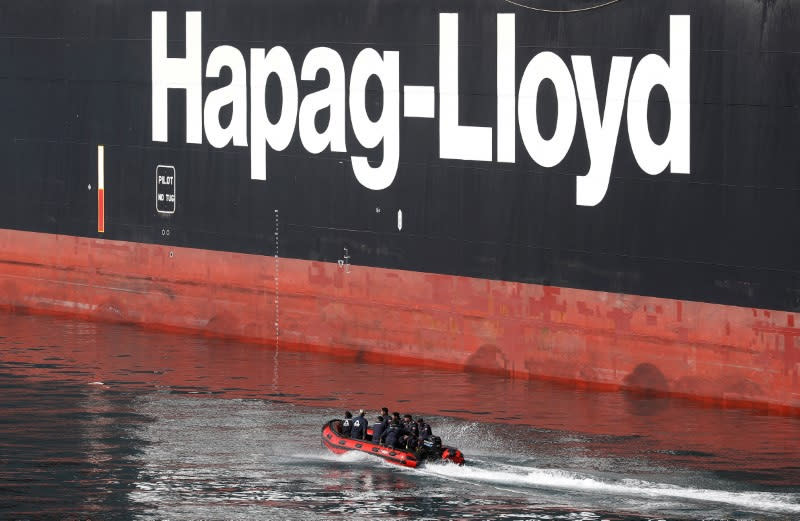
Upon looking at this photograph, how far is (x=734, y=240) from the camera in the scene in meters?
50.2

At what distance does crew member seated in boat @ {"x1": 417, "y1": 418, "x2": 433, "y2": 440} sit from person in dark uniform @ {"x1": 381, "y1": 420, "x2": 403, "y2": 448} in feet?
1.57

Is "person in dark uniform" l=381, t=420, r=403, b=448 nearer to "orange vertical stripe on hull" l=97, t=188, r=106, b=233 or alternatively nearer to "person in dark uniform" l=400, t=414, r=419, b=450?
"person in dark uniform" l=400, t=414, r=419, b=450

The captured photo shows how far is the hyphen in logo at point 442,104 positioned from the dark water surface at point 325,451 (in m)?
6.63

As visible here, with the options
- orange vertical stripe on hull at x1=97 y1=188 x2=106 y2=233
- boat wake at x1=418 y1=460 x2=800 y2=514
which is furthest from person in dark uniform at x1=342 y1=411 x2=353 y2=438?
orange vertical stripe on hull at x1=97 y1=188 x2=106 y2=233

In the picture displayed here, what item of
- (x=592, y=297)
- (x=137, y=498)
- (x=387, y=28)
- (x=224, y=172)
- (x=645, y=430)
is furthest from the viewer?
(x=224, y=172)

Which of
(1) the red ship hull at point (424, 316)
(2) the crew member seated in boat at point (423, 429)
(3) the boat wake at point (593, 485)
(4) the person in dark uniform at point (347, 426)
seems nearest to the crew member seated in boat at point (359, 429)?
(4) the person in dark uniform at point (347, 426)

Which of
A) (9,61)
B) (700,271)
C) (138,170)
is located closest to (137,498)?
(700,271)

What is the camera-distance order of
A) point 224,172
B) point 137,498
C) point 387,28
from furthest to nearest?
point 224,172 → point 387,28 → point 137,498

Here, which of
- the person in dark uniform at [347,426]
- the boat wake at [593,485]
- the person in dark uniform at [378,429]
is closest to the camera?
the boat wake at [593,485]

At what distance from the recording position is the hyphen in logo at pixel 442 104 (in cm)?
5188

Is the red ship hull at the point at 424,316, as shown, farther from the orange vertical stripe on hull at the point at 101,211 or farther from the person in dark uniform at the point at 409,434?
the person in dark uniform at the point at 409,434

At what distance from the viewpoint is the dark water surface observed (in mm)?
41781

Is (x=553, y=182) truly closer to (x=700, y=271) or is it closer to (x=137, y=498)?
(x=700, y=271)

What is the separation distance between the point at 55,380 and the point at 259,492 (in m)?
15.0
